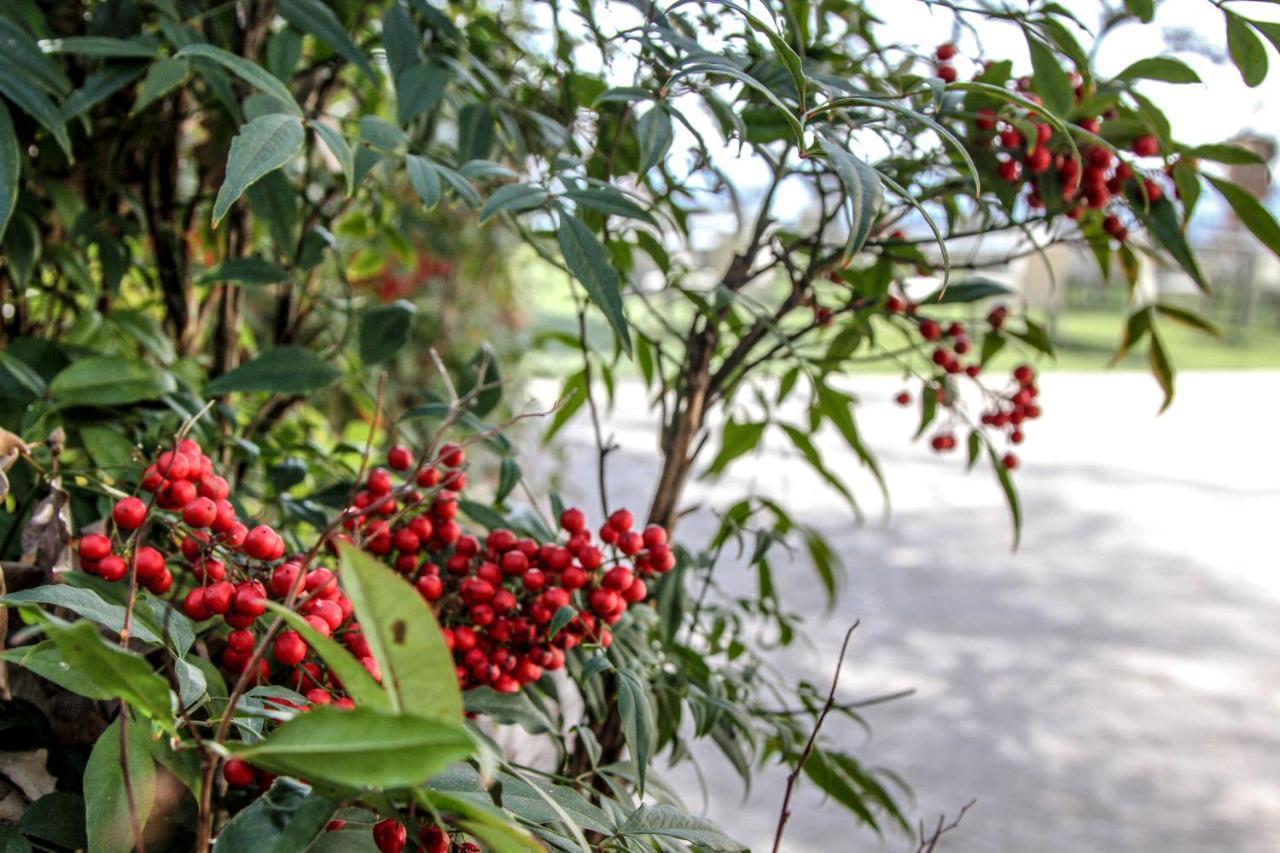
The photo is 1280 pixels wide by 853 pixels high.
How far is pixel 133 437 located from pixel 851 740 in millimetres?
1420

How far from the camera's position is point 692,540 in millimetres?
2559

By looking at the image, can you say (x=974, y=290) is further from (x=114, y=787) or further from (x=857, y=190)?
(x=114, y=787)

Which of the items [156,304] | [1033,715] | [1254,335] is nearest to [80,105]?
[156,304]

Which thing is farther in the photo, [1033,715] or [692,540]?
[692,540]

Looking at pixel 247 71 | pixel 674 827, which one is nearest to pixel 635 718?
pixel 674 827

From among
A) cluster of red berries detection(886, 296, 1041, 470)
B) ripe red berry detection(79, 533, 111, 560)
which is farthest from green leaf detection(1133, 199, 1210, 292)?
ripe red berry detection(79, 533, 111, 560)

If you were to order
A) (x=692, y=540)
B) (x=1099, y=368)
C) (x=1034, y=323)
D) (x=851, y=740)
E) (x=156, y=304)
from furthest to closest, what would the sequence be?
(x=1099, y=368)
(x=692, y=540)
(x=851, y=740)
(x=156, y=304)
(x=1034, y=323)

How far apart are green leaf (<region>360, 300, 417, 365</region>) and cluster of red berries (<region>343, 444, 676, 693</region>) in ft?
0.41

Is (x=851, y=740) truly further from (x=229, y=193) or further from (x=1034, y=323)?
(x=229, y=193)

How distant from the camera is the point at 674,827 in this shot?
1.21ft

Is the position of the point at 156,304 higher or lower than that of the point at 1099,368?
higher

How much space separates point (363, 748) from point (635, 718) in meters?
0.20

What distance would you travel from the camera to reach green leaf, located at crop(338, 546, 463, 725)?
0.80 feet

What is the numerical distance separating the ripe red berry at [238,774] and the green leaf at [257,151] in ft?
0.52
